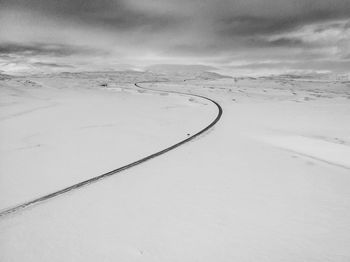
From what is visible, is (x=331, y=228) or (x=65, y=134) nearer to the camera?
(x=331, y=228)

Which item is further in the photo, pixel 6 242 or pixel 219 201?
pixel 219 201

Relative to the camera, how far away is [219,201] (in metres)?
2.43

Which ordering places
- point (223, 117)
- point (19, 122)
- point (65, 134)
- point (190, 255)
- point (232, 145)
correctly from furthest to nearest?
point (223, 117) < point (19, 122) < point (65, 134) < point (232, 145) < point (190, 255)

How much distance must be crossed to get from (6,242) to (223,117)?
5712 mm

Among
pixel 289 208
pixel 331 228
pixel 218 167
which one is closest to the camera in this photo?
pixel 331 228

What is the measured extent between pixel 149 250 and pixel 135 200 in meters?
0.68

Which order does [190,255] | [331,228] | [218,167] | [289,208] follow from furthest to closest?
1. [218,167]
2. [289,208]
3. [331,228]
4. [190,255]

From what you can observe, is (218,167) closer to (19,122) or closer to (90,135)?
(90,135)

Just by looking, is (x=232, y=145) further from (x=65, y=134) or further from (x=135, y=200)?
(x=65, y=134)

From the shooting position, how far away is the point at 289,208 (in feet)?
7.59

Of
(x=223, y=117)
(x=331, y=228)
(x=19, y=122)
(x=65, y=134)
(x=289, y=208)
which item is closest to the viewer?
(x=331, y=228)

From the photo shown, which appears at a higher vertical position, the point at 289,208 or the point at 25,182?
the point at 289,208

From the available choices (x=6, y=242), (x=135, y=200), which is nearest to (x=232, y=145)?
(x=135, y=200)

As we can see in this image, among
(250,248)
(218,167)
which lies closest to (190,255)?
(250,248)
